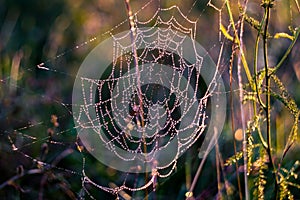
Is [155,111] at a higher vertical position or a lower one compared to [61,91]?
lower

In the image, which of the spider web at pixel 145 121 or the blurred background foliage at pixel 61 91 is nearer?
the blurred background foliage at pixel 61 91

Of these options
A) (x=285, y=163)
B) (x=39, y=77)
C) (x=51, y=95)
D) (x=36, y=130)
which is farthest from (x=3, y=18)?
(x=285, y=163)

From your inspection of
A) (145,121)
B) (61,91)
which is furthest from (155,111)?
(61,91)

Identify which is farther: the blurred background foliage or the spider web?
the spider web

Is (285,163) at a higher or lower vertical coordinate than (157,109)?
lower

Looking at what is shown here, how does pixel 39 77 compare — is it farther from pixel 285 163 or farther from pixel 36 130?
pixel 285 163

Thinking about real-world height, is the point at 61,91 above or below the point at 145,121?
above

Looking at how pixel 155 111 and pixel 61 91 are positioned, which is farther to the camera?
pixel 61 91

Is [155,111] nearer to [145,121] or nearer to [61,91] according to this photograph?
[145,121]
